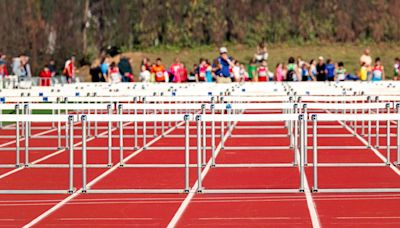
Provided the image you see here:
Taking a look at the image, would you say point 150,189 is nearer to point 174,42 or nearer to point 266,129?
point 266,129

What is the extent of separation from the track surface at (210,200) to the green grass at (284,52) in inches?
1800

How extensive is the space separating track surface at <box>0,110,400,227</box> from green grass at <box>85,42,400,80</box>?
150 ft

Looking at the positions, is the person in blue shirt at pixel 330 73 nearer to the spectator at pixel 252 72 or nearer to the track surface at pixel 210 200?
the spectator at pixel 252 72

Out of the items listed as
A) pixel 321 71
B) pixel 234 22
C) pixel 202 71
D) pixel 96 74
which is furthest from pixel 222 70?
pixel 234 22

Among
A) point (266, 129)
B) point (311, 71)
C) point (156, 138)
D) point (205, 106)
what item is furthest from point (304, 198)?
point (311, 71)

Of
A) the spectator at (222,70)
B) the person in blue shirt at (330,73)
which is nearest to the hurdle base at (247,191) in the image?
the spectator at (222,70)

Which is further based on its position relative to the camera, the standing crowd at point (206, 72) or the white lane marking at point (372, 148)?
the standing crowd at point (206, 72)

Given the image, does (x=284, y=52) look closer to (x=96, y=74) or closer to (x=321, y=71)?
(x=96, y=74)

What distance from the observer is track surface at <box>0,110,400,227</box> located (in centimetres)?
1309

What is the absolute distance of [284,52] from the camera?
68438mm

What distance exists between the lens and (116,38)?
68.3 m

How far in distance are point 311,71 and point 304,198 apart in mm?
36340

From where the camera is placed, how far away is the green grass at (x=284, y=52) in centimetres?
6706

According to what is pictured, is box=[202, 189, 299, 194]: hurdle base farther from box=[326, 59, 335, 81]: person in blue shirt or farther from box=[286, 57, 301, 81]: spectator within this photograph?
box=[286, 57, 301, 81]: spectator
